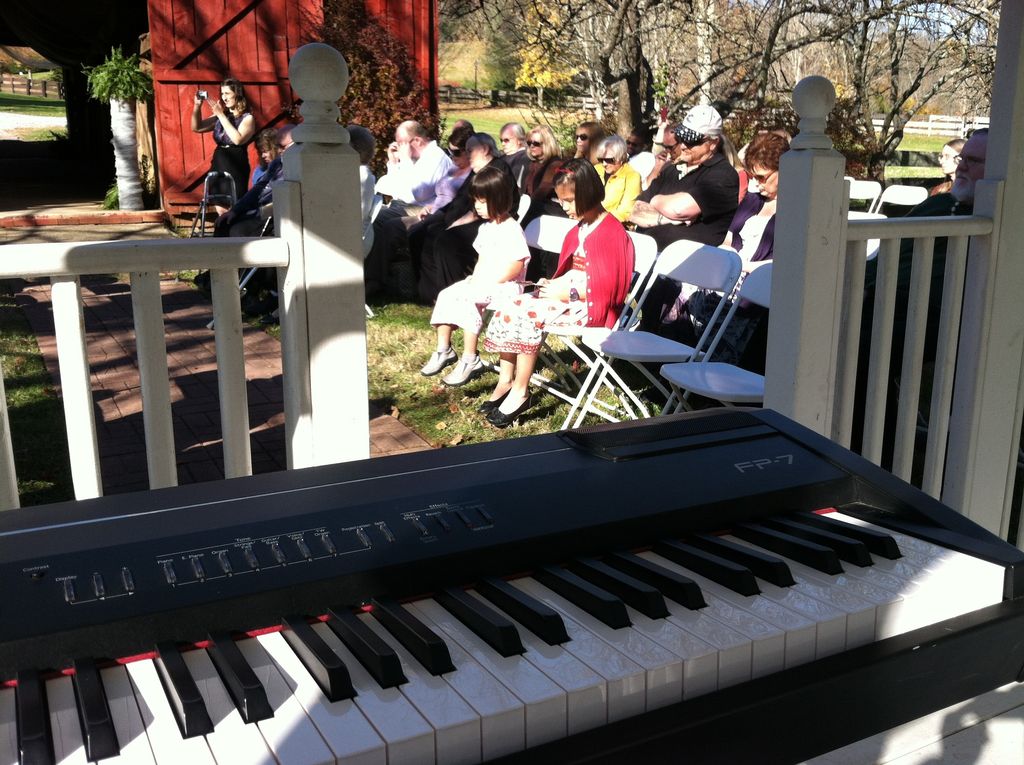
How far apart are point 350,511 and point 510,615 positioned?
0.80 ft

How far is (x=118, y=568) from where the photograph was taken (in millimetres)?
1106

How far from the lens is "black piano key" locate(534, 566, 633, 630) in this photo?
45.3 inches

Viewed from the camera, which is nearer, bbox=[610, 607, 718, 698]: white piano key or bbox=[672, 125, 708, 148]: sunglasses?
bbox=[610, 607, 718, 698]: white piano key

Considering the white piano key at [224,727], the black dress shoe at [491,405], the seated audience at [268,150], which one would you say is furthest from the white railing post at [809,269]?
the seated audience at [268,150]

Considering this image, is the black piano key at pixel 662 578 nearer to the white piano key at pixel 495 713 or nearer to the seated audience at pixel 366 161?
the white piano key at pixel 495 713

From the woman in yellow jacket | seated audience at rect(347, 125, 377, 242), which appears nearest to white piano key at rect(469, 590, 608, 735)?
the woman in yellow jacket

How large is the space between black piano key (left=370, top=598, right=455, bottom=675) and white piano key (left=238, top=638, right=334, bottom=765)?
0.44 ft

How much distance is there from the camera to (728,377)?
4.22 meters

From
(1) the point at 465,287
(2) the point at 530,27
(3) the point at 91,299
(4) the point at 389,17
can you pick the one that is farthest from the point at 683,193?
(2) the point at 530,27

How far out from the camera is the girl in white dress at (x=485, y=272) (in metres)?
5.50

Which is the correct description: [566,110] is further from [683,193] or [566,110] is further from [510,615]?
[510,615]

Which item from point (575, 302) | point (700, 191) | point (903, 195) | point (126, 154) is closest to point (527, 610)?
point (575, 302)

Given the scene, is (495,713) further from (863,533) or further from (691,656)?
(863,533)

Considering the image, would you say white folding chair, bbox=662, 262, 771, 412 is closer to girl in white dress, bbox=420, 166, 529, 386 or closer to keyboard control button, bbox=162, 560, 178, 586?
girl in white dress, bbox=420, 166, 529, 386
